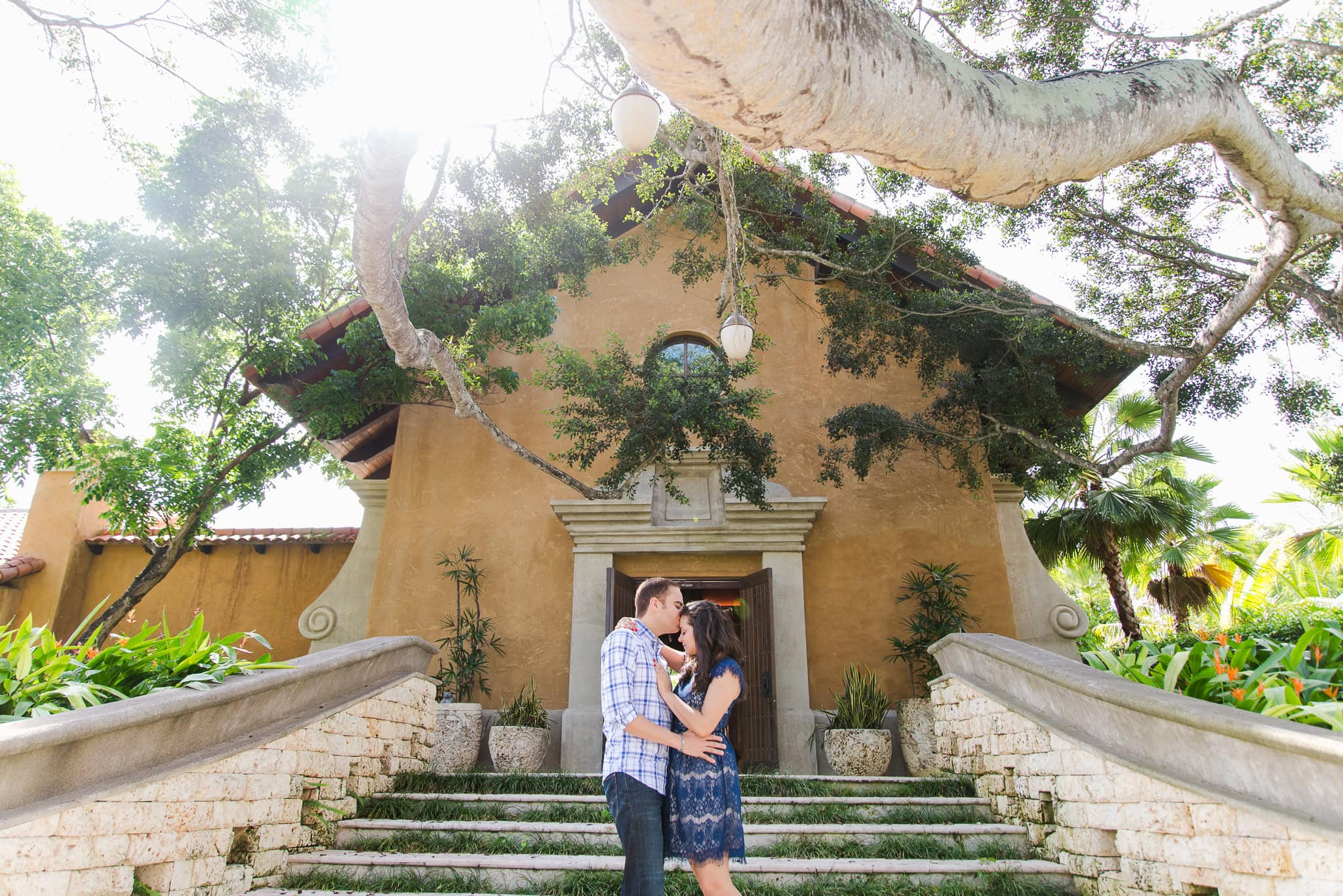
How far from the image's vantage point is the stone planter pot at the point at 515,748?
7.04 m

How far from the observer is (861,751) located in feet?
22.5

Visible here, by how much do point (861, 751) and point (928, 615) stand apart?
2.07 meters

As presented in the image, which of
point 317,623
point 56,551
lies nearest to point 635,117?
point 317,623

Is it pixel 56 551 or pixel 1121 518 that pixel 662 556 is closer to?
pixel 1121 518

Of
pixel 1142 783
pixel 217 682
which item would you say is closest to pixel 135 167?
pixel 217 682

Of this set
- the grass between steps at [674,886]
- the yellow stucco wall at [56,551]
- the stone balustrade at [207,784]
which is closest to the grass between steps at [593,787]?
the stone balustrade at [207,784]

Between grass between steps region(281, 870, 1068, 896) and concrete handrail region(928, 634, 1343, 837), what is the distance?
86 cm

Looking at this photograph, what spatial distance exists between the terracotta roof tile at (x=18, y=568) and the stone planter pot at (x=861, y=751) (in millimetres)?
10249

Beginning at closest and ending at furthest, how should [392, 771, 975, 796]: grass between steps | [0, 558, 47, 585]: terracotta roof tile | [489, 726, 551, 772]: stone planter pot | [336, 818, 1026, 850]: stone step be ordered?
[336, 818, 1026, 850]: stone step < [392, 771, 975, 796]: grass between steps < [489, 726, 551, 772]: stone planter pot < [0, 558, 47, 585]: terracotta roof tile

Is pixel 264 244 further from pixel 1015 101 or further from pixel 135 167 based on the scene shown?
pixel 1015 101

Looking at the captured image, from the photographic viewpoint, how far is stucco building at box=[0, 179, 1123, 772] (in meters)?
8.45

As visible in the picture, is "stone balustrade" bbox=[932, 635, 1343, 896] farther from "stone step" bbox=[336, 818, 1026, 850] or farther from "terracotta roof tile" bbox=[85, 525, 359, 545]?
"terracotta roof tile" bbox=[85, 525, 359, 545]

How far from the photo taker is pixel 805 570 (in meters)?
8.88

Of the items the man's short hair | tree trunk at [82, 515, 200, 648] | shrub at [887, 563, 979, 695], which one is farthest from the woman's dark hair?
tree trunk at [82, 515, 200, 648]
